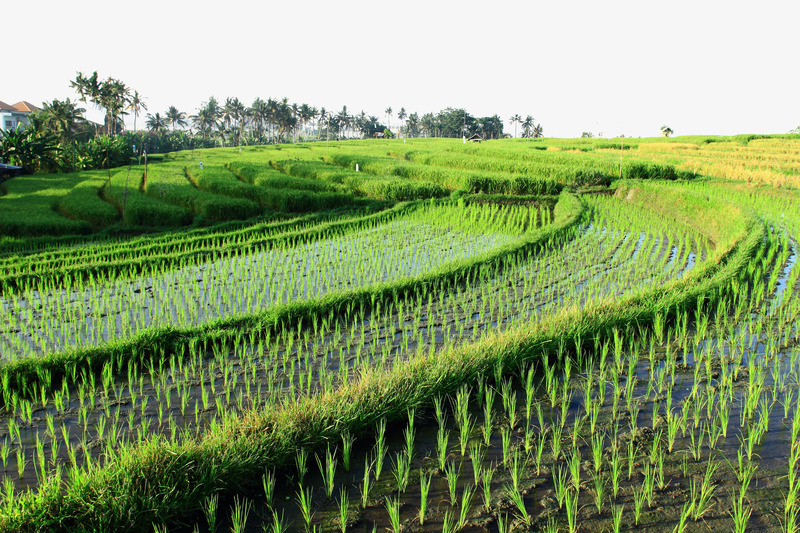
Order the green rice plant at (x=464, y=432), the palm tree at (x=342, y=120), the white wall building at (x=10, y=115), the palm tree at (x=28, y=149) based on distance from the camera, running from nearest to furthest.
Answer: the green rice plant at (x=464, y=432) < the palm tree at (x=28, y=149) < the white wall building at (x=10, y=115) < the palm tree at (x=342, y=120)

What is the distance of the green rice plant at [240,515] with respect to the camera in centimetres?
242

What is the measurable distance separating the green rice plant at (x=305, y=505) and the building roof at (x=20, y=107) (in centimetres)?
6567

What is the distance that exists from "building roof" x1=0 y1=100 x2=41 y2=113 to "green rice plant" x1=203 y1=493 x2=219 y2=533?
65.5 metres

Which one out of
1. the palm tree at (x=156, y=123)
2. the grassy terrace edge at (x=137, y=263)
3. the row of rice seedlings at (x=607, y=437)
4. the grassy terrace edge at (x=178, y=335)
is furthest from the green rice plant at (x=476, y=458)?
the palm tree at (x=156, y=123)

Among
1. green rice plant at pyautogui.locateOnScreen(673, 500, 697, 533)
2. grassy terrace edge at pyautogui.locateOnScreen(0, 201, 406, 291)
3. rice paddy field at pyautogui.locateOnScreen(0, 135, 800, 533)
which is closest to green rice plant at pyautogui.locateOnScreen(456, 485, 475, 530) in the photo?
rice paddy field at pyautogui.locateOnScreen(0, 135, 800, 533)

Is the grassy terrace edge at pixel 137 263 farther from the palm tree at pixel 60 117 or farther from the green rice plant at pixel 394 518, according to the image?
the palm tree at pixel 60 117

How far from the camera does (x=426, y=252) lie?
909 centimetres

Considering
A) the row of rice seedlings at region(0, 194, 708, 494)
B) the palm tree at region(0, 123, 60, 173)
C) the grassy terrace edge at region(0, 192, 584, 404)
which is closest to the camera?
the row of rice seedlings at region(0, 194, 708, 494)

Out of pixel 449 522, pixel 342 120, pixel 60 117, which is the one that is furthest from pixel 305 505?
pixel 342 120

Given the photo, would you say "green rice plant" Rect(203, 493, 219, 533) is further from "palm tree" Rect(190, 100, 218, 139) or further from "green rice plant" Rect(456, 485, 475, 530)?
"palm tree" Rect(190, 100, 218, 139)

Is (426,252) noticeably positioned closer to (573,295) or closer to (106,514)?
(573,295)

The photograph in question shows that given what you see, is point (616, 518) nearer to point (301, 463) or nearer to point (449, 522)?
point (449, 522)

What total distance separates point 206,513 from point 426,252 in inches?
270

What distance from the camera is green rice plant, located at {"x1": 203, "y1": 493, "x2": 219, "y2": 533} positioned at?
2.46m
